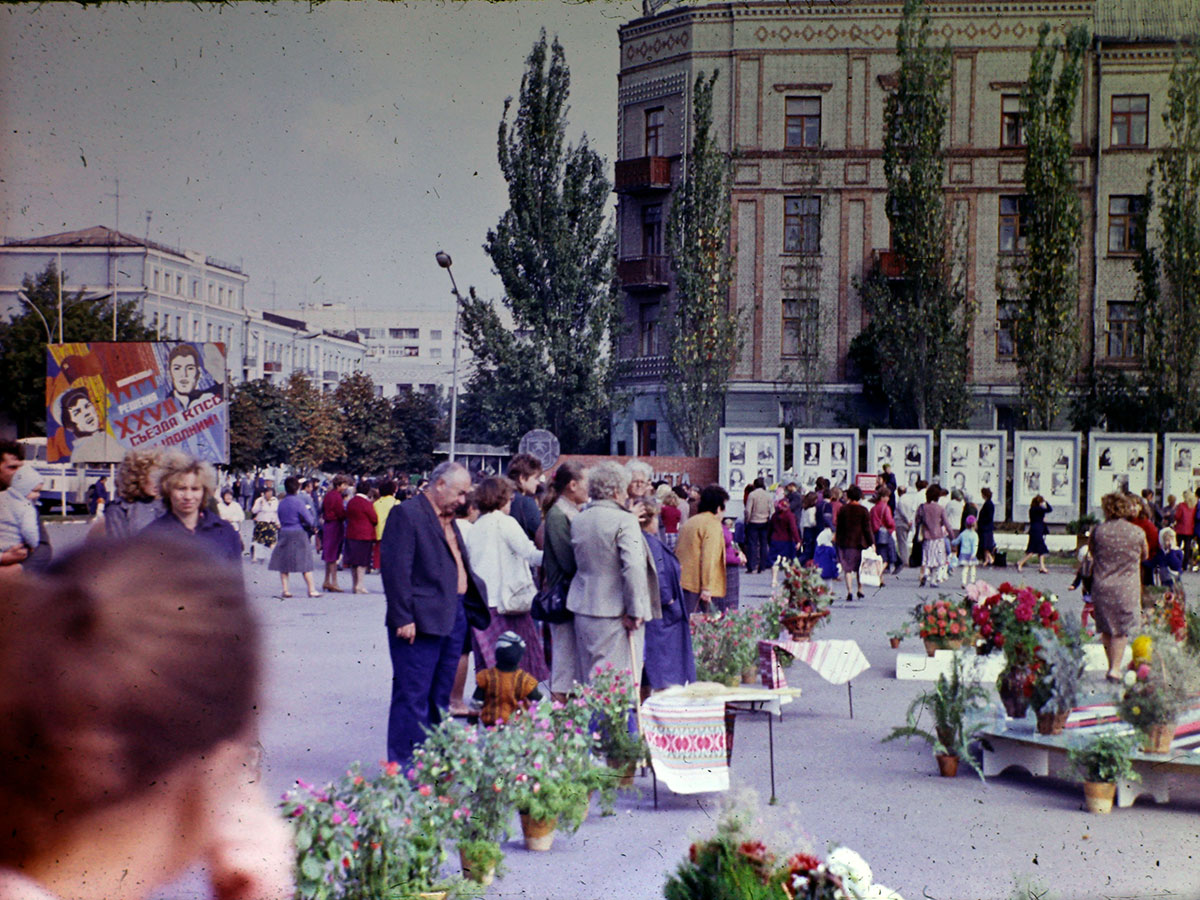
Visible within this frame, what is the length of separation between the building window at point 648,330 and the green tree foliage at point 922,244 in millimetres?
8513

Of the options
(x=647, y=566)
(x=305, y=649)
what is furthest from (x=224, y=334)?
(x=305, y=649)

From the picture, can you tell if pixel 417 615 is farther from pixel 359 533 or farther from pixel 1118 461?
pixel 1118 461

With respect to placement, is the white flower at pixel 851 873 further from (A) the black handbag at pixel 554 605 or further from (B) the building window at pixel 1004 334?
(B) the building window at pixel 1004 334

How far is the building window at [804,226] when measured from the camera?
138 ft

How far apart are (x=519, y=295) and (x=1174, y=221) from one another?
59.3 ft

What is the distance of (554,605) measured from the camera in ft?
28.9

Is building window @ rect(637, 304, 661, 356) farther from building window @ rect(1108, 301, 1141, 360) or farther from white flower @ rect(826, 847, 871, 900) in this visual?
white flower @ rect(826, 847, 871, 900)

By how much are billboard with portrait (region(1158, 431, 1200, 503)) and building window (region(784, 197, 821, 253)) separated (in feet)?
45.8

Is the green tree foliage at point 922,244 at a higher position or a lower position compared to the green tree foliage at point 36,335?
higher

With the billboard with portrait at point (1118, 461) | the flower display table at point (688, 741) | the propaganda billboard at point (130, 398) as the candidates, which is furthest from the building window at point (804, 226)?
the propaganda billboard at point (130, 398)

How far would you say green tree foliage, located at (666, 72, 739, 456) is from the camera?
40.4 meters

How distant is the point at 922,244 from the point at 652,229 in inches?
405

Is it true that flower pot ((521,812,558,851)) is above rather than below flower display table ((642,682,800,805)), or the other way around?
below

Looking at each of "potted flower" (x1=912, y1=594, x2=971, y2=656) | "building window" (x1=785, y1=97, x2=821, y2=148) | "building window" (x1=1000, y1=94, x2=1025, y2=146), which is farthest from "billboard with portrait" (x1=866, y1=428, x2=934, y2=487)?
"potted flower" (x1=912, y1=594, x2=971, y2=656)
